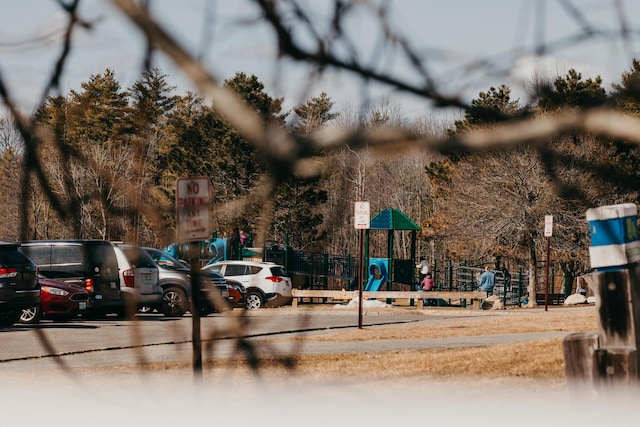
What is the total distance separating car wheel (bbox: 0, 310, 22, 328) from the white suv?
10593 millimetres

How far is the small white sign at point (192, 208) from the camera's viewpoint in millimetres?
2865

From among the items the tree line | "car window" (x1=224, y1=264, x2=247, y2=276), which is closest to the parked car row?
"car window" (x1=224, y1=264, x2=247, y2=276)

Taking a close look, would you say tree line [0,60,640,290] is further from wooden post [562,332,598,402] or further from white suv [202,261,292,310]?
white suv [202,261,292,310]

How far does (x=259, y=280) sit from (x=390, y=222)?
5105mm

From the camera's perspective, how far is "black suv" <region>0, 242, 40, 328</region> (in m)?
19.2

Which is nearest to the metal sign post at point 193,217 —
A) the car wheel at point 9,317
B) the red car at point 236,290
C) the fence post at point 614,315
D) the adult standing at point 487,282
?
the fence post at point 614,315

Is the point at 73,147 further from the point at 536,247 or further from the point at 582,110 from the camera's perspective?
the point at 536,247

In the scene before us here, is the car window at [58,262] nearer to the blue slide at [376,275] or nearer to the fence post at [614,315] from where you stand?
the blue slide at [376,275]

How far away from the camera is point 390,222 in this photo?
110 feet

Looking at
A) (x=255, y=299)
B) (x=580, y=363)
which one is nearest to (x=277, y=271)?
(x=255, y=299)

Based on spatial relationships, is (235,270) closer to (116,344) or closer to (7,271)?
(7,271)

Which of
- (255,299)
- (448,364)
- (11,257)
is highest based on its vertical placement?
(11,257)

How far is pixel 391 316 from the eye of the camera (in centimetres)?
2669

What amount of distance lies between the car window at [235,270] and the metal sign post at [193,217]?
89.5ft
